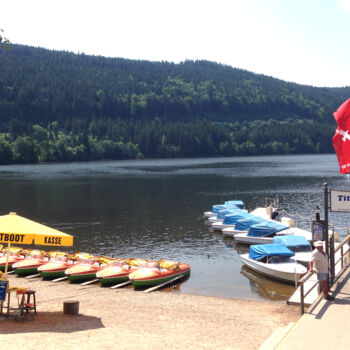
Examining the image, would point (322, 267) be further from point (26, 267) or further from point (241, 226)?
point (241, 226)

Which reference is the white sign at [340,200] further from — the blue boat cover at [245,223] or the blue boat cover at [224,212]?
the blue boat cover at [224,212]

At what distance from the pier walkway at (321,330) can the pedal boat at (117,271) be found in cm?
1609

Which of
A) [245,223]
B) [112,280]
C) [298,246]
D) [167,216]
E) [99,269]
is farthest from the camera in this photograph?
[167,216]

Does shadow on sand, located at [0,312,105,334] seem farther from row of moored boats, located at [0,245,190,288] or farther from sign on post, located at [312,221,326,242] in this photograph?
row of moored boats, located at [0,245,190,288]

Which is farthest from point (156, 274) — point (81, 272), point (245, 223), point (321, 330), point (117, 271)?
point (245, 223)

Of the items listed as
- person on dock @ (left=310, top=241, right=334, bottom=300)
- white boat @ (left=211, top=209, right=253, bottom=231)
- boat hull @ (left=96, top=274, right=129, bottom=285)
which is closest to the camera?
person on dock @ (left=310, top=241, right=334, bottom=300)

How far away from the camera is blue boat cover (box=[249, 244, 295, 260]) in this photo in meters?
33.2

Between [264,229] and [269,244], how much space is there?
9679 millimetres

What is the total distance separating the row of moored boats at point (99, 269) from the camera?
3005cm

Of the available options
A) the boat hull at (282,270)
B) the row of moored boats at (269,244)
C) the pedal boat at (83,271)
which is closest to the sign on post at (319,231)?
the row of moored boats at (269,244)

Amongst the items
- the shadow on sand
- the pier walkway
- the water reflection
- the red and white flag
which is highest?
the red and white flag

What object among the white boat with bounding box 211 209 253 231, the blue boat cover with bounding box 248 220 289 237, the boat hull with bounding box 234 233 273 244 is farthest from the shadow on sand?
the white boat with bounding box 211 209 253 231

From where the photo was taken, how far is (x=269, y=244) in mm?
35281

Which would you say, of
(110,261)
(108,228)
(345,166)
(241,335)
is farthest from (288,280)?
(108,228)
